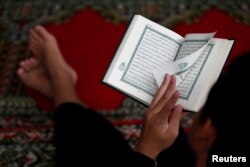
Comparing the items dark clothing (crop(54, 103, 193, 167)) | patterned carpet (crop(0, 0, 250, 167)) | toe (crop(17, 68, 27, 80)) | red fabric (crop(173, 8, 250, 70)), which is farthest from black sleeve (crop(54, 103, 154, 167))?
red fabric (crop(173, 8, 250, 70))

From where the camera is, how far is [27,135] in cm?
109

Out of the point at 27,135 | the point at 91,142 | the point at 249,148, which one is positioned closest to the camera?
the point at 249,148

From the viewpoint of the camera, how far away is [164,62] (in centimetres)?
85

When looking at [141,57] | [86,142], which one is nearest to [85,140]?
[86,142]

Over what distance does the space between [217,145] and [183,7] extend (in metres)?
0.86

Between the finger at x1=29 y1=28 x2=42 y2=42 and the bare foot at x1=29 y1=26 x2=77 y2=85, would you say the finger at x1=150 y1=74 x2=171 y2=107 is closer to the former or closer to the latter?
the bare foot at x1=29 y1=26 x2=77 y2=85

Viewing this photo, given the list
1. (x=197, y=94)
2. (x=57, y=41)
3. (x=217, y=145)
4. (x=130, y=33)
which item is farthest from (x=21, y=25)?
(x=217, y=145)

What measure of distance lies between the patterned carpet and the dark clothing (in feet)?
0.40

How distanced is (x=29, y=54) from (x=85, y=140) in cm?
48

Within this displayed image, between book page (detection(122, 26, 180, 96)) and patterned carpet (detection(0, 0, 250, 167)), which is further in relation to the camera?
patterned carpet (detection(0, 0, 250, 167))

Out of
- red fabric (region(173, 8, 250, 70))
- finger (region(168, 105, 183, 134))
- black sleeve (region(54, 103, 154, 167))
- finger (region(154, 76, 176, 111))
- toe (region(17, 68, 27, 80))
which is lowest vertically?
black sleeve (region(54, 103, 154, 167))

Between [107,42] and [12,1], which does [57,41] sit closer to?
[107,42]

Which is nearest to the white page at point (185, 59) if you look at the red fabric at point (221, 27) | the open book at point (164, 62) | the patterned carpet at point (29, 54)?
the open book at point (164, 62)

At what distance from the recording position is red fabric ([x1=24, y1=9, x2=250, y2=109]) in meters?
1.17
